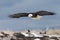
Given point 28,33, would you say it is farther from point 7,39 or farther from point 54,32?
point 54,32

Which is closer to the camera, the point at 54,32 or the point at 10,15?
the point at 10,15

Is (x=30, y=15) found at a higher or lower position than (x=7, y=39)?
higher

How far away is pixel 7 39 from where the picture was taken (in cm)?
2788

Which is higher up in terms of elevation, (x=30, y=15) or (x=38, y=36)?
Result: (x=30, y=15)

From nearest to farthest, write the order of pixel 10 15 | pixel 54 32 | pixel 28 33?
pixel 10 15, pixel 28 33, pixel 54 32

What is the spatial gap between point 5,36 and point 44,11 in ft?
11.0

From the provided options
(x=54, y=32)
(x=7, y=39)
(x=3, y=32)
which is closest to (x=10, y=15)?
(x=7, y=39)

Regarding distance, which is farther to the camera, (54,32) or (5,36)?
(54,32)

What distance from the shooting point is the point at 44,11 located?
27359 mm

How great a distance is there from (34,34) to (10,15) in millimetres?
2894

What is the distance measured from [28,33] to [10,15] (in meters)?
2.39

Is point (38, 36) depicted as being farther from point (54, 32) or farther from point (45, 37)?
point (54, 32)

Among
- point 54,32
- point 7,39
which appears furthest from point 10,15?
point 54,32

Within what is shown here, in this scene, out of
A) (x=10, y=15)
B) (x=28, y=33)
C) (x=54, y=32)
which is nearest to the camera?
(x=10, y=15)
